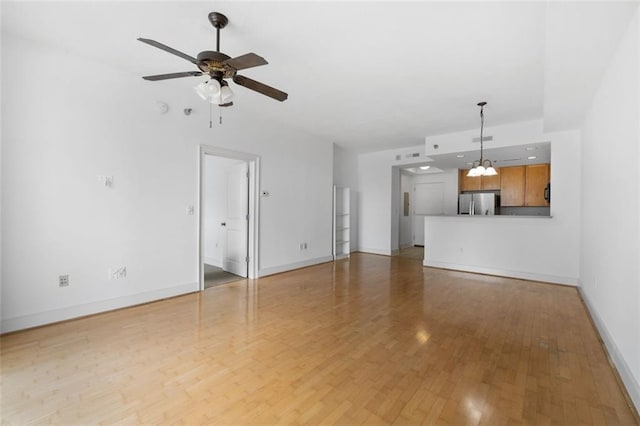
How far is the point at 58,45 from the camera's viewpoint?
2920 millimetres

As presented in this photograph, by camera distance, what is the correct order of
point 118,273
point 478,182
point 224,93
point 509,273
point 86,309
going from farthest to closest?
point 478,182 → point 509,273 → point 118,273 → point 86,309 → point 224,93

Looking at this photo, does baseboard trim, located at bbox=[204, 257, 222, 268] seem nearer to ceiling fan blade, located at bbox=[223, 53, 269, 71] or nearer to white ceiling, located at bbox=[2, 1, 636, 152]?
white ceiling, located at bbox=[2, 1, 636, 152]

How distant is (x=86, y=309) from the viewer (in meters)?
3.21

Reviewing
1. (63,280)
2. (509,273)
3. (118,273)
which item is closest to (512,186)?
(509,273)

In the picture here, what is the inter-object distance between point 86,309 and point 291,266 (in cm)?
333

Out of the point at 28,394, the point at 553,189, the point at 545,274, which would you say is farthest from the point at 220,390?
the point at 553,189

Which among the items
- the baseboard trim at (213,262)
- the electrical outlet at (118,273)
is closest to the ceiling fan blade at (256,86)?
the electrical outlet at (118,273)

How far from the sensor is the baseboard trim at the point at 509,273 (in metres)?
4.82

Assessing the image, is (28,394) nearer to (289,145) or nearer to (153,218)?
(153,218)

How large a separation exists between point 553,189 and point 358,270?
3.86 meters

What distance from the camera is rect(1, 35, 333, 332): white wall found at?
2797mm

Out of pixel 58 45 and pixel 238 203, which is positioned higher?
pixel 58 45

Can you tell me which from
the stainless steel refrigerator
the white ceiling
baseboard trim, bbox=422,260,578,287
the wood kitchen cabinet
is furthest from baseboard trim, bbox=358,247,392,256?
the white ceiling

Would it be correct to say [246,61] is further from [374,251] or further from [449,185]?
[449,185]
